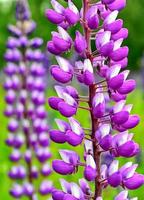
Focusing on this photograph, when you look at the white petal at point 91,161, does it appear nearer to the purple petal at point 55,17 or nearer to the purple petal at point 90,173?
the purple petal at point 90,173

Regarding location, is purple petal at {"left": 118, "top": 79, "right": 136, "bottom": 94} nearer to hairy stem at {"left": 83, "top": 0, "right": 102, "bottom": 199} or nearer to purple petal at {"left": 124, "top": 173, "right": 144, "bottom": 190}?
hairy stem at {"left": 83, "top": 0, "right": 102, "bottom": 199}

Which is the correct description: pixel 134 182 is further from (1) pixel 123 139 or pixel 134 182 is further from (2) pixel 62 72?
(2) pixel 62 72

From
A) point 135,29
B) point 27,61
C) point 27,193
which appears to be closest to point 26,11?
point 27,61

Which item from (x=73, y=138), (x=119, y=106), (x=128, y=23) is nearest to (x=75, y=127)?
(x=73, y=138)

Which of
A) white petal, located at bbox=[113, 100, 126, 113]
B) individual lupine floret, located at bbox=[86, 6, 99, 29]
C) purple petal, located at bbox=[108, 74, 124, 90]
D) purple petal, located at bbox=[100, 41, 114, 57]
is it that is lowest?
white petal, located at bbox=[113, 100, 126, 113]

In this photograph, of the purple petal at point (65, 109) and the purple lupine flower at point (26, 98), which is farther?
the purple lupine flower at point (26, 98)

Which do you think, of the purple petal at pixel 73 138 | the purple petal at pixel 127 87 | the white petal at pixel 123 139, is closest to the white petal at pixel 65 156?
the purple petal at pixel 73 138

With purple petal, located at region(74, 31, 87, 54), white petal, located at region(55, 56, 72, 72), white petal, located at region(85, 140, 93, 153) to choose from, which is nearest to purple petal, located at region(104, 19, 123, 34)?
purple petal, located at region(74, 31, 87, 54)

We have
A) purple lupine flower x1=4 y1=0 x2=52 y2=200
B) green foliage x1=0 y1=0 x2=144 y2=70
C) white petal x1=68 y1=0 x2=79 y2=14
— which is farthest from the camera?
green foliage x1=0 y1=0 x2=144 y2=70
